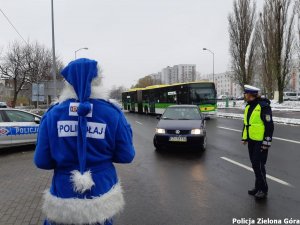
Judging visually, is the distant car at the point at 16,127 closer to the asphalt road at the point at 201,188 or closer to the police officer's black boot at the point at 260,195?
the asphalt road at the point at 201,188

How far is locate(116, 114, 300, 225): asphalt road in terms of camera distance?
→ 180 inches

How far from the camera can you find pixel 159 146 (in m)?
10.5

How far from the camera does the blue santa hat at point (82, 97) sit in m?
2.25

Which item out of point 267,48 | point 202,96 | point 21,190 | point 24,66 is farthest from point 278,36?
point 21,190

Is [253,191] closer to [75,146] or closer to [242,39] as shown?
[75,146]

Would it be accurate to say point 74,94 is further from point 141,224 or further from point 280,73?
point 280,73

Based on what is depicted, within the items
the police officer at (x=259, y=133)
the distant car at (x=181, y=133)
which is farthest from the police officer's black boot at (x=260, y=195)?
the distant car at (x=181, y=133)

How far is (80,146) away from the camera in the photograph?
7.46 feet

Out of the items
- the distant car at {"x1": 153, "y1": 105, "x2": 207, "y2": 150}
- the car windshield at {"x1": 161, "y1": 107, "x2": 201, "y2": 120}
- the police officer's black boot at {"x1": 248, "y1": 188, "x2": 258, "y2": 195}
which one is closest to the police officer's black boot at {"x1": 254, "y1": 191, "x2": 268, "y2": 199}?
the police officer's black boot at {"x1": 248, "y1": 188, "x2": 258, "y2": 195}

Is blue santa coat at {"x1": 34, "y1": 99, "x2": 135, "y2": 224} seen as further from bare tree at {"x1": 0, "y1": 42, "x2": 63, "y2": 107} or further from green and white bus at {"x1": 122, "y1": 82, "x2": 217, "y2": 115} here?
bare tree at {"x1": 0, "y1": 42, "x2": 63, "y2": 107}

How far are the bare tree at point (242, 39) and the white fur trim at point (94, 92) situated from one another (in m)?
41.8

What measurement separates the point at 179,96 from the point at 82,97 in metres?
23.6

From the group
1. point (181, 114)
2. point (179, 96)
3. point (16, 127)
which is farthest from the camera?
point (179, 96)

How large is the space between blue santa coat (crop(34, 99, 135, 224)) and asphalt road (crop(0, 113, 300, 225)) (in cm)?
214
